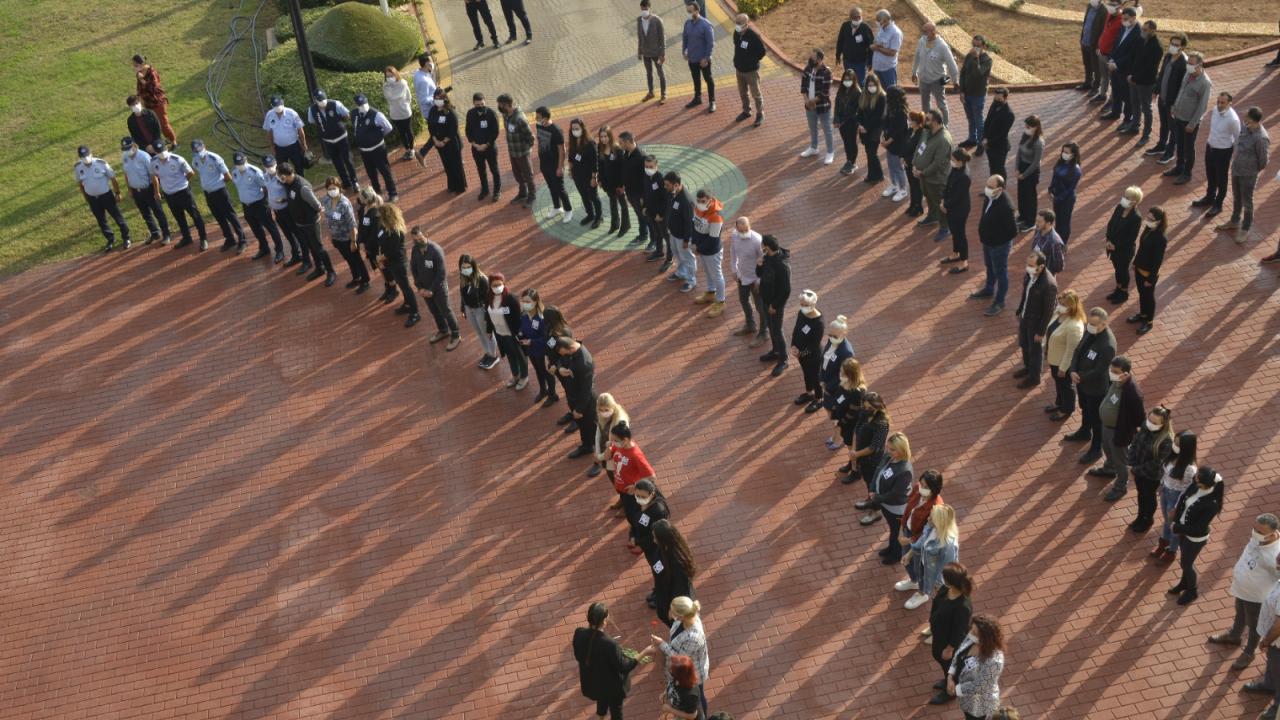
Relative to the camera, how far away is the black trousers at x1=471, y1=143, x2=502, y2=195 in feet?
63.2

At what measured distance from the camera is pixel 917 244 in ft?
57.2

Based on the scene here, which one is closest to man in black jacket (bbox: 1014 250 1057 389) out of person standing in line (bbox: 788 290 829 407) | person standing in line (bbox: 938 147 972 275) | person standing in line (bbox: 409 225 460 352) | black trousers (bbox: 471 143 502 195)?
person standing in line (bbox: 938 147 972 275)

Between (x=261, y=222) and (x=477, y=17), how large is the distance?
8.05m

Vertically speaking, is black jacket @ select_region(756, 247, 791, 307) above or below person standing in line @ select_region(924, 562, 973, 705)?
above

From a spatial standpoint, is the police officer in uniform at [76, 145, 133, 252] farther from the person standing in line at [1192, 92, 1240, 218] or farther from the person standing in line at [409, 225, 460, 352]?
the person standing in line at [1192, 92, 1240, 218]

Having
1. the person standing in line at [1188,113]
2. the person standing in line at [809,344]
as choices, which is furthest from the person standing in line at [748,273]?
the person standing in line at [1188,113]

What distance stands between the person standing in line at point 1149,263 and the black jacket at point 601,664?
850 cm

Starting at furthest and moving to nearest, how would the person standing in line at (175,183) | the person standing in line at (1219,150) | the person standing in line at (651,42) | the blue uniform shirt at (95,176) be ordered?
the person standing in line at (651,42) < the blue uniform shirt at (95,176) < the person standing in line at (175,183) < the person standing in line at (1219,150)

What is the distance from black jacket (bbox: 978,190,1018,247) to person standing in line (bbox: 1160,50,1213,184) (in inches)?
162

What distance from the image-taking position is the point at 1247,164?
1602cm

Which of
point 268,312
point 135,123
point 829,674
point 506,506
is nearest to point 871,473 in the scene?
point 829,674

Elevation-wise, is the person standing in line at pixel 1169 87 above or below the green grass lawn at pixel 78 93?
below

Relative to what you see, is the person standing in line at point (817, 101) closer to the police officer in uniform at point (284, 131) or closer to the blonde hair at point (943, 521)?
the police officer in uniform at point (284, 131)

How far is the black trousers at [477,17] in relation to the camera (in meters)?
24.3
